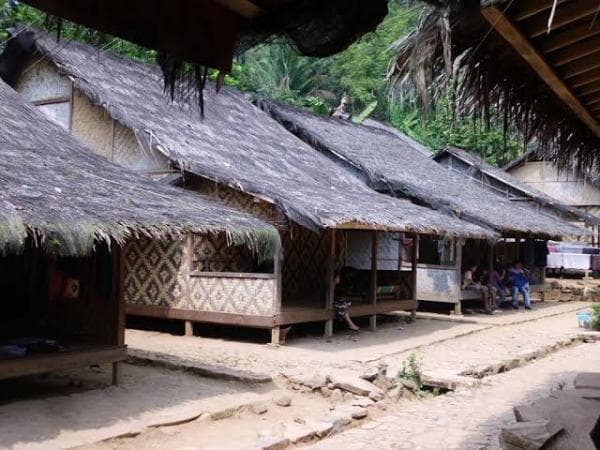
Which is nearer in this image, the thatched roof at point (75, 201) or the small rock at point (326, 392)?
the thatched roof at point (75, 201)

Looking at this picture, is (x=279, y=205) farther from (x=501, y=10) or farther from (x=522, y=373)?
(x=501, y=10)

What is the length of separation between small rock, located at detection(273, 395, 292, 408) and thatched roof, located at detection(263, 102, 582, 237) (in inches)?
330

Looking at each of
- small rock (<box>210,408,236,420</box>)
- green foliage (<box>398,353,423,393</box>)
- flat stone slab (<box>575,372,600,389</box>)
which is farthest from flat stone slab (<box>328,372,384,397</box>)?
flat stone slab (<box>575,372,600,389</box>)

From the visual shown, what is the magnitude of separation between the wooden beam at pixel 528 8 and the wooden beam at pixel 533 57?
38mm

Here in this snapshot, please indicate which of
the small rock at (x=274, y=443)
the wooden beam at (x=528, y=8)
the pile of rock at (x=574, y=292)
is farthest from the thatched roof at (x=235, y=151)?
the pile of rock at (x=574, y=292)

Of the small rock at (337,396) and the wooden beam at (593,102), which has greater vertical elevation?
the wooden beam at (593,102)

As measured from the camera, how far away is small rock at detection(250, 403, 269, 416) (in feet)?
22.4

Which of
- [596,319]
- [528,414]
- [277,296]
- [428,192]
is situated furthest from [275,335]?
[428,192]

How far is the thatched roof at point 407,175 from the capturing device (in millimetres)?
15273

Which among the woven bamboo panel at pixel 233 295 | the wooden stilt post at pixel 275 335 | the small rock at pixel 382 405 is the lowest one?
the small rock at pixel 382 405

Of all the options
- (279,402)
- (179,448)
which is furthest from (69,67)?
(179,448)

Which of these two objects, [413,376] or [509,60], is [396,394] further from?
[509,60]

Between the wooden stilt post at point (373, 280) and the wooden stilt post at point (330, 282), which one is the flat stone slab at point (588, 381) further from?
the wooden stilt post at point (373, 280)

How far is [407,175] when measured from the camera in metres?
16.9
